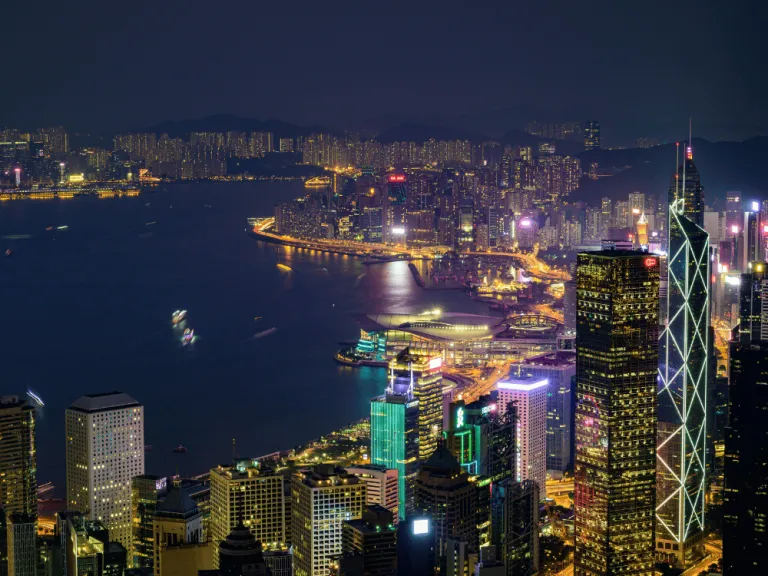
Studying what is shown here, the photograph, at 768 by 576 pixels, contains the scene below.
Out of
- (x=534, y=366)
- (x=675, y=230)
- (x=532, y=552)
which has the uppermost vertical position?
(x=675, y=230)

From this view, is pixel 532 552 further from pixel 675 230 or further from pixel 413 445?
pixel 675 230

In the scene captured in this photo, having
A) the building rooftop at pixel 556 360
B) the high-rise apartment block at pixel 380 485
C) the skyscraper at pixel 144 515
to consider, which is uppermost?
the building rooftop at pixel 556 360

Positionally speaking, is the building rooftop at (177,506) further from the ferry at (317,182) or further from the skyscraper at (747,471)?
the ferry at (317,182)

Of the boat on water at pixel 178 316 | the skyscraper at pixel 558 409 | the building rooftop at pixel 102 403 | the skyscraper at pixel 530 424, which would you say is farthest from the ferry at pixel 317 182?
the building rooftop at pixel 102 403

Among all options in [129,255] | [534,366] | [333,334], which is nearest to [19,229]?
[129,255]

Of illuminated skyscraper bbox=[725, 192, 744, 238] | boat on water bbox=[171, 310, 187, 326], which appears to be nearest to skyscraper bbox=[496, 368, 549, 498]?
illuminated skyscraper bbox=[725, 192, 744, 238]
